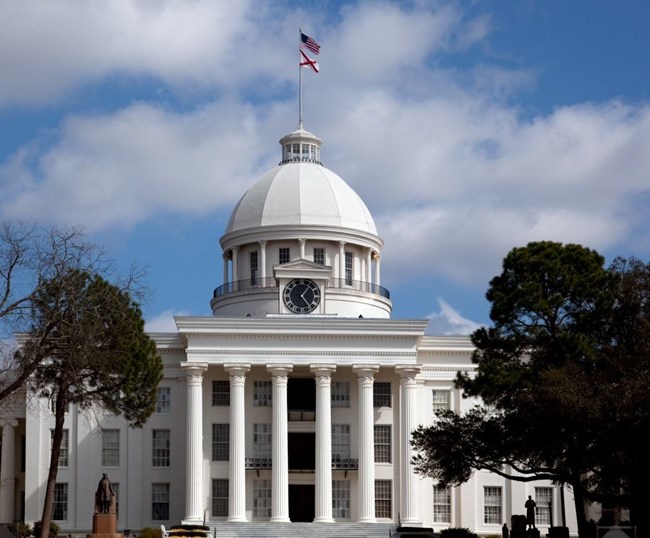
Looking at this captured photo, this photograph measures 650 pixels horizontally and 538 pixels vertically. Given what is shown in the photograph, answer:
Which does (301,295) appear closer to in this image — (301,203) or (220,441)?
(301,203)

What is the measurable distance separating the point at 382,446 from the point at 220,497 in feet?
31.0

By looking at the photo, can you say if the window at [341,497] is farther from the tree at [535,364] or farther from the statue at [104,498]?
the statue at [104,498]

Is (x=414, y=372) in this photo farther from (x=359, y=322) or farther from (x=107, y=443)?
(x=107, y=443)

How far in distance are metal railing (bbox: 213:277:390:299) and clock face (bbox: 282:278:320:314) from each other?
1301 mm

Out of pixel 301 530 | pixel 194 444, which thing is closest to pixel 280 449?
pixel 194 444

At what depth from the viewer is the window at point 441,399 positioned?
8075 centimetres

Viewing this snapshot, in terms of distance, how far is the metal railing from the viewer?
281ft

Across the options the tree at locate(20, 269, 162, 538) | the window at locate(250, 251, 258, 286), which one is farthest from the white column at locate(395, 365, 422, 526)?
the tree at locate(20, 269, 162, 538)

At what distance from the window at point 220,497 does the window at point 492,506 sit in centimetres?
1475

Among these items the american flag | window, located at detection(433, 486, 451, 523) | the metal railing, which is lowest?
window, located at detection(433, 486, 451, 523)

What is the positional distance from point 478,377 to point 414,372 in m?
22.4

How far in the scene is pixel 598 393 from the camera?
50219mm

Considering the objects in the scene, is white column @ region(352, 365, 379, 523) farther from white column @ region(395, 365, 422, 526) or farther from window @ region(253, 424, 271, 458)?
window @ region(253, 424, 271, 458)

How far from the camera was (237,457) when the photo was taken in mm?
76125
